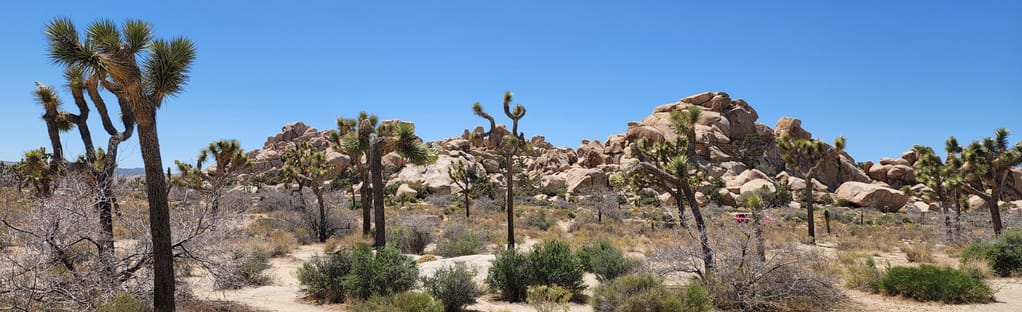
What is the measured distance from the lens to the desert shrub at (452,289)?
935 centimetres

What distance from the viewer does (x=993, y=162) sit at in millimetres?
18734

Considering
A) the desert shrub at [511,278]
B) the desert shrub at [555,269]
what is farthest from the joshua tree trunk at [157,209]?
the desert shrub at [555,269]

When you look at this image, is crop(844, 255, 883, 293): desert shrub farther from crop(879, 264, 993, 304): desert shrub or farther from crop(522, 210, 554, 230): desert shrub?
crop(522, 210, 554, 230): desert shrub

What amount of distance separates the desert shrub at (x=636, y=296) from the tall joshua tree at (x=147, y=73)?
6560mm

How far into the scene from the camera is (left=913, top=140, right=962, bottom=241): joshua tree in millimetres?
20203

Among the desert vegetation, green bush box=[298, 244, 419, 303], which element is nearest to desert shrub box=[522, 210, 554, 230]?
the desert vegetation

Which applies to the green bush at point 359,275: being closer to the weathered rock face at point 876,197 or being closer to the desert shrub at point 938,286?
the desert shrub at point 938,286

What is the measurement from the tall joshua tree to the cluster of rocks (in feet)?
122

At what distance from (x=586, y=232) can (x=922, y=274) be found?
579 inches

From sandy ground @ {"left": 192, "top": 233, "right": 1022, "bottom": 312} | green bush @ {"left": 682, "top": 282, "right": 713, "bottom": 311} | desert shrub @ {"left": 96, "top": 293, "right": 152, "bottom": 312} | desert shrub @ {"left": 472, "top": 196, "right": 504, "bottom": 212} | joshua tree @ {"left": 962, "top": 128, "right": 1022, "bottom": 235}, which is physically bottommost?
sandy ground @ {"left": 192, "top": 233, "right": 1022, "bottom": 312}

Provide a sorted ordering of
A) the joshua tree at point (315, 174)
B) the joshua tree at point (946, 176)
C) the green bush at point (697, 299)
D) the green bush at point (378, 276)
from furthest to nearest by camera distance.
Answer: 1. the joshua tree at point (315, 174)
2. the joshua tree at point (946, 176)
3. the green bush at point (378, 276)
4. the green bush at point (697, 299)

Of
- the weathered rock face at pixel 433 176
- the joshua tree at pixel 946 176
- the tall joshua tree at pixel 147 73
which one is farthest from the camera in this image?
the weathered rock face at pixel 433 176

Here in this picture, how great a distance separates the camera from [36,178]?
64.4 feet

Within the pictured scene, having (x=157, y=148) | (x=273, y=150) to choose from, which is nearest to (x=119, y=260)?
(x=157, y=148)
